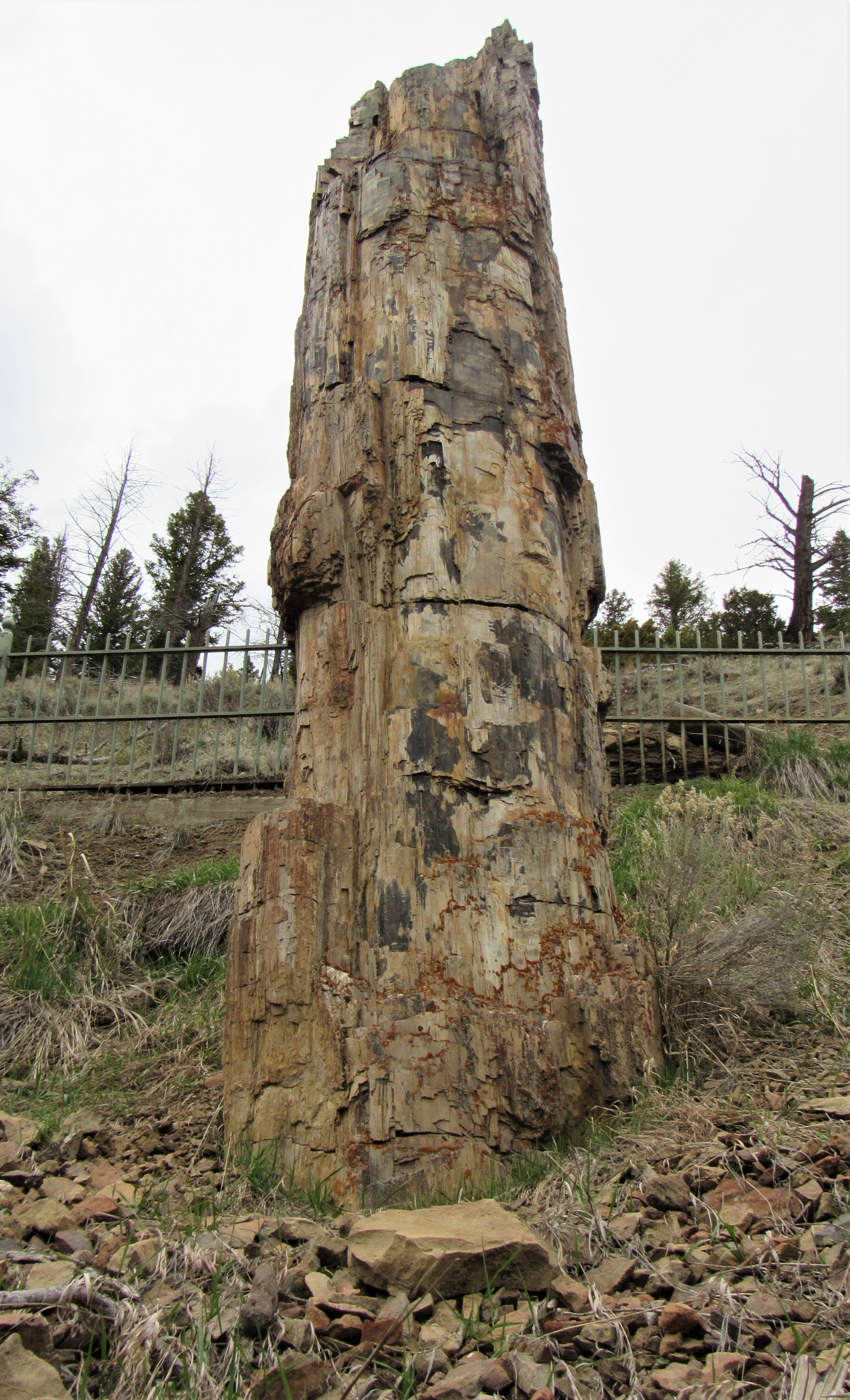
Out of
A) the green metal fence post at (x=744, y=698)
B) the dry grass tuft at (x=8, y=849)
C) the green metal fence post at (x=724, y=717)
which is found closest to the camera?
the dry grass tuft at (x=8, y=849)

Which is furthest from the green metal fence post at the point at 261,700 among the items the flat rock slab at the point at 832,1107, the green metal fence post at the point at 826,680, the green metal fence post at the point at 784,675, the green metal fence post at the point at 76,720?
the flat rock slab at the point at 832,1107

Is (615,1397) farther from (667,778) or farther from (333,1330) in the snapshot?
(667,778)

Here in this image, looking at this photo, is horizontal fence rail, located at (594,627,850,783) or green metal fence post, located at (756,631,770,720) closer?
horizontal fence rail, located at (594,627,850,783)

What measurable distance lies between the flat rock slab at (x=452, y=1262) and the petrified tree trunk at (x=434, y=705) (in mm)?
622

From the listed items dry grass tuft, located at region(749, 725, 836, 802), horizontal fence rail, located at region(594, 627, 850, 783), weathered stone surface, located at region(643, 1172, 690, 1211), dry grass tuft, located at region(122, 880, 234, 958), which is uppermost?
horizontal fence rail, located at region(594, 627, 850, 783)

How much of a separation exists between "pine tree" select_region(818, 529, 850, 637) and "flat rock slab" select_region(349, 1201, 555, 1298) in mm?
14235

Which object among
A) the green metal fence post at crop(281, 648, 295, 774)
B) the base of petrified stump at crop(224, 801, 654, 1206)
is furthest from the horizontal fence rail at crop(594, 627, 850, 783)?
the base of petrified stump at crop(224, 801, 654, 1206)

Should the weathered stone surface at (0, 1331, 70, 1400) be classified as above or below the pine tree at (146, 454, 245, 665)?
below

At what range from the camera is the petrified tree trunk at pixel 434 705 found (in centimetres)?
272

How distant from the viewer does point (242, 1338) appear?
5.70ft

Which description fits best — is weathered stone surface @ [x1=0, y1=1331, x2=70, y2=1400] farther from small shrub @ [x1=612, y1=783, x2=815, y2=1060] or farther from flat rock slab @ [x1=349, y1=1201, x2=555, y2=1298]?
small shrub @ [x1=612, y1=783, x2=815, y2=1060]

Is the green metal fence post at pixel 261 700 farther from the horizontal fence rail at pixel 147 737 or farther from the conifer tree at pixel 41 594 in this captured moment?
the conifer tree at pixel 41 594

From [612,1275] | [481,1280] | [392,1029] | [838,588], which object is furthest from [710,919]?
[838,588]

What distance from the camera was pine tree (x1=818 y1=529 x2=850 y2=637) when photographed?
16.9 metres
